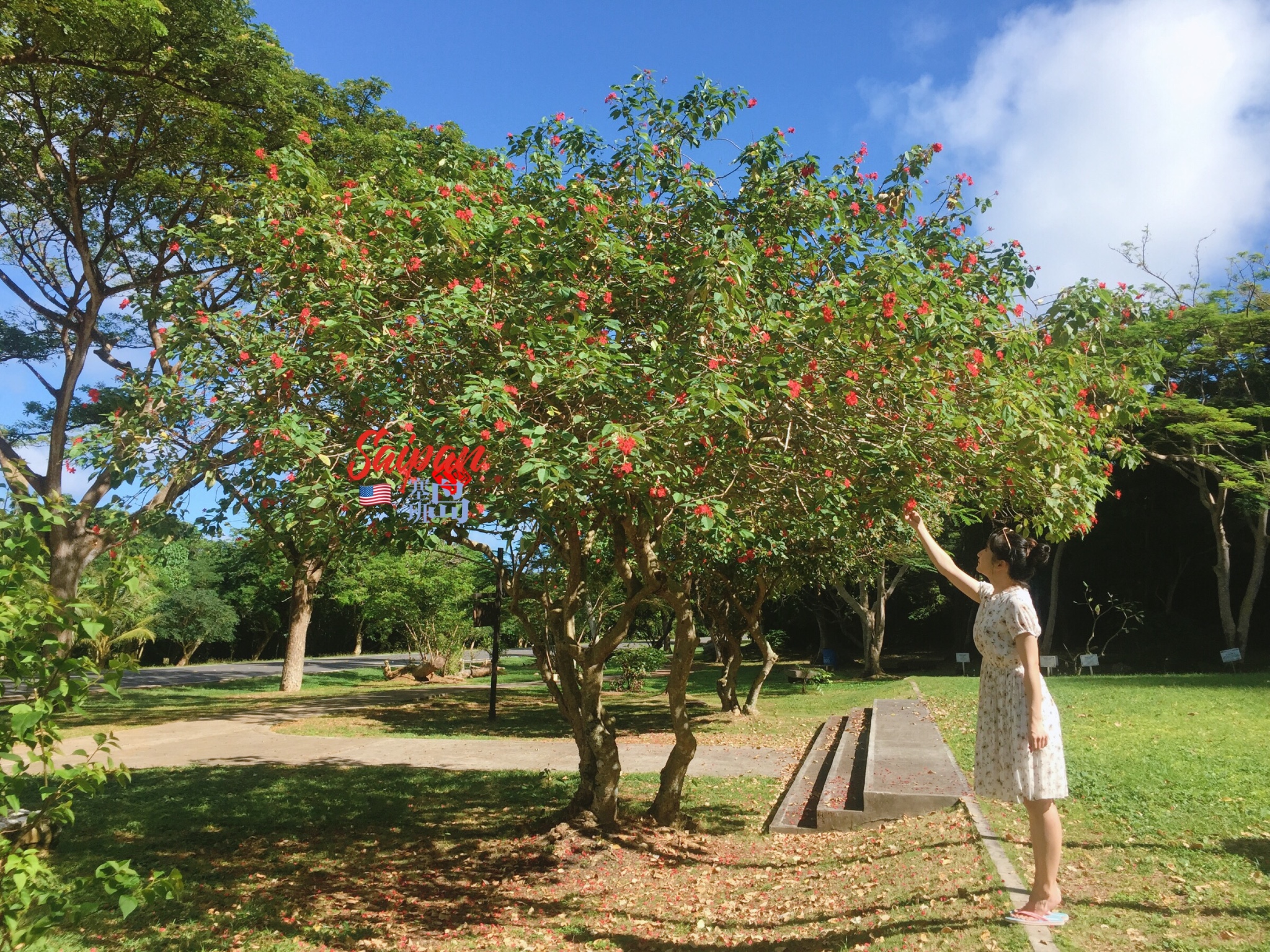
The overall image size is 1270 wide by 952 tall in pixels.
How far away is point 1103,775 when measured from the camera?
730cm

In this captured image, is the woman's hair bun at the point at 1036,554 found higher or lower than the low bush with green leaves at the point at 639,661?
higher

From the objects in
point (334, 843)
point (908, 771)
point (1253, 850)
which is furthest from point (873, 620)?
point (1253, 850)

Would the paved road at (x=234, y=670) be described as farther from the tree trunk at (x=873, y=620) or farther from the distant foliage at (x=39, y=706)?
the distant foliage at (x=39, y=706)

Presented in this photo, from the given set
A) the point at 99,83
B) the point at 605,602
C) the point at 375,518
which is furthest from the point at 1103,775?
the point at 99,83

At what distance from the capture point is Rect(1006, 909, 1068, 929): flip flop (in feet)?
12.2

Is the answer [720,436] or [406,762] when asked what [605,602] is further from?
[720,436]

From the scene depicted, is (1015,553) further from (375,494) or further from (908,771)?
(908,771)

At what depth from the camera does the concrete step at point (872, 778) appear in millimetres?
6832

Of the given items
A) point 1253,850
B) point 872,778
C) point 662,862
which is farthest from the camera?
point 872,778

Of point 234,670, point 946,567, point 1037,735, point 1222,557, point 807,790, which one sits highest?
point 1222,557

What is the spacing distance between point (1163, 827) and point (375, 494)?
17.6 feet

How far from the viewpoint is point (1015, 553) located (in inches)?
147

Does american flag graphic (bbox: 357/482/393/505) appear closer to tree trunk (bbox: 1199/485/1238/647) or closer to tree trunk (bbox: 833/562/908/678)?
tree trunk (bbox: 833/562/908/678)

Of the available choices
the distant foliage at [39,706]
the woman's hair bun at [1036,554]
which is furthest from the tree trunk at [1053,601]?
the distant foliage at [39,706]
